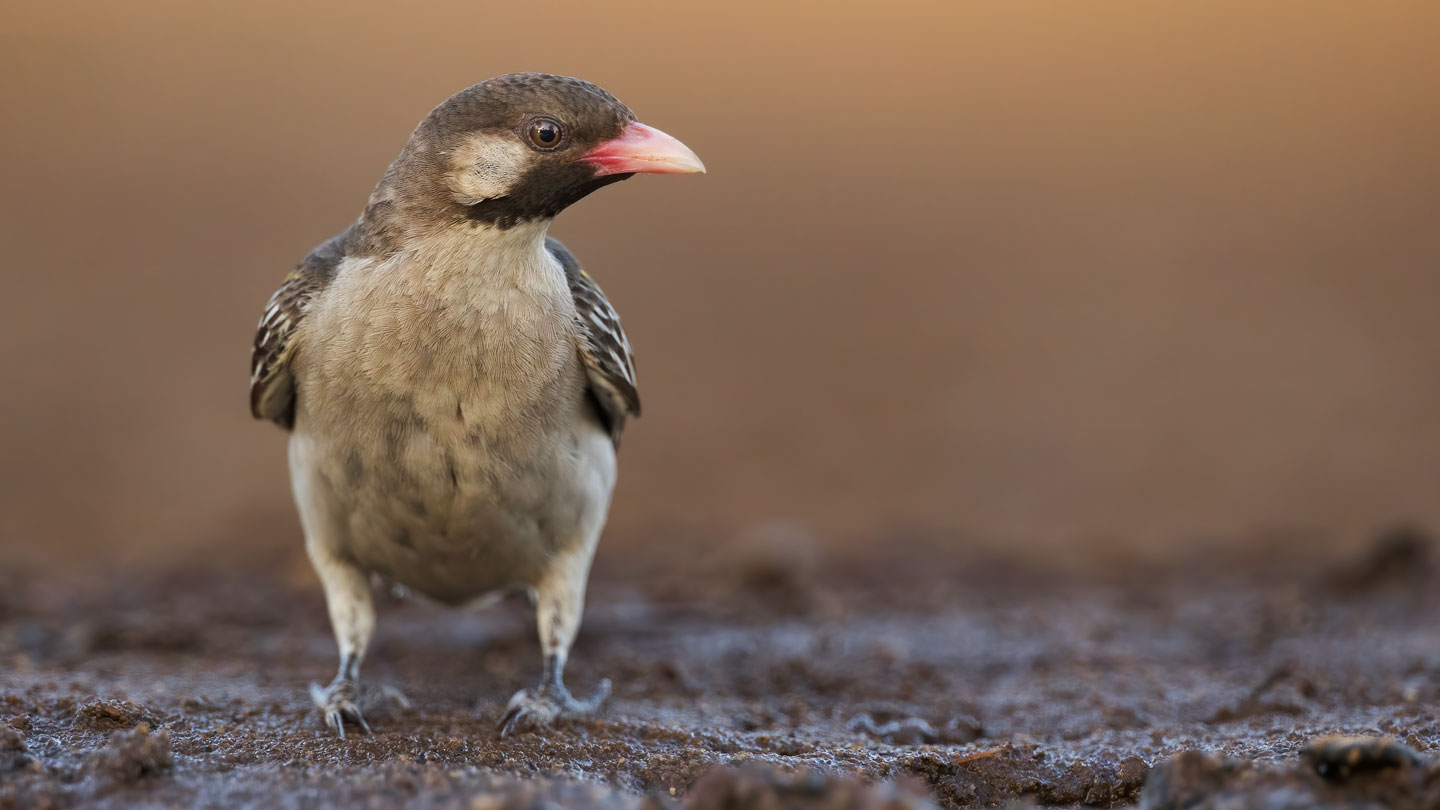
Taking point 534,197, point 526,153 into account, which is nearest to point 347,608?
point 534,197

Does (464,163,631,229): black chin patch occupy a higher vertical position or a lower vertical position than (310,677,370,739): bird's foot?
higher

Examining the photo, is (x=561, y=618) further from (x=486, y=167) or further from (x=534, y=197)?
(x=486, y=167)

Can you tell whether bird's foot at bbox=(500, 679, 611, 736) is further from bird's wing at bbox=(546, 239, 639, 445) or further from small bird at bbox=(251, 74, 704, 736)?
bird's wing at bbox=(546, 239, 639, 445)

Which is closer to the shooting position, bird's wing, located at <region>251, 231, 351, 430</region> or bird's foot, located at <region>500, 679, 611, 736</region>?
bird's foot, located at <region>500, 679, 611, 736</region>

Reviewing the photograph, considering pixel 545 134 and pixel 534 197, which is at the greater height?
pixel 545 134

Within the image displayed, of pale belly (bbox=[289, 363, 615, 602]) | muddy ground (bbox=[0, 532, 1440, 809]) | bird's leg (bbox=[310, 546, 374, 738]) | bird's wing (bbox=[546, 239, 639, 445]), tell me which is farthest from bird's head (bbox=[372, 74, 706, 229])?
muddy ground (bbox=[0, 532, 1440, 809])

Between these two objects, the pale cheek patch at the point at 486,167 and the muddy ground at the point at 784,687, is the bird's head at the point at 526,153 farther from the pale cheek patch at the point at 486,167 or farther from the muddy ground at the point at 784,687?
the muddy ground at the point at 784,687
